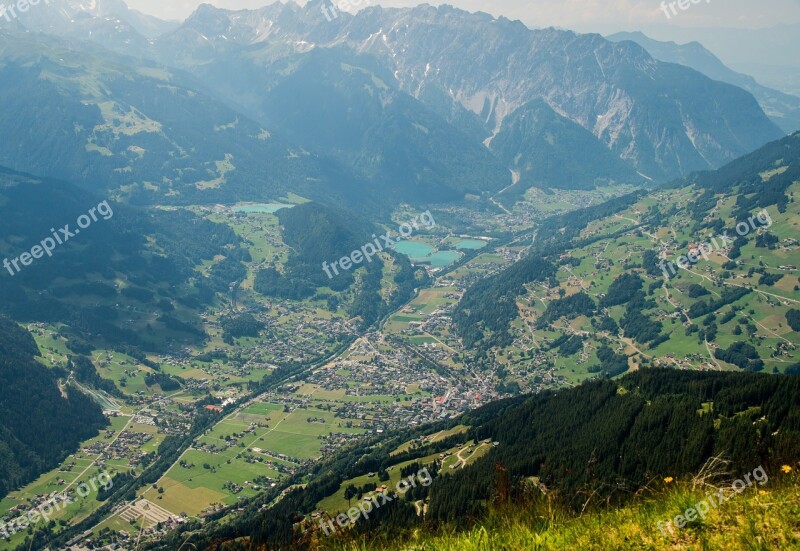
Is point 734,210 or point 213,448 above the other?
point 734,210

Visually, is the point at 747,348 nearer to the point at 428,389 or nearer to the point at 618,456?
the point at 428,389

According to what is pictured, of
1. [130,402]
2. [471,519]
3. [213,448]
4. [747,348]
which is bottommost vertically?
[747,348]

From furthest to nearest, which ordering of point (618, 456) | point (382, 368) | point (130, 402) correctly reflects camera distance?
point (382, 368) < point (130, 402) < point (618, 456)

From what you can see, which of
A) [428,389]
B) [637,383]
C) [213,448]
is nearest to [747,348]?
[637,383]
